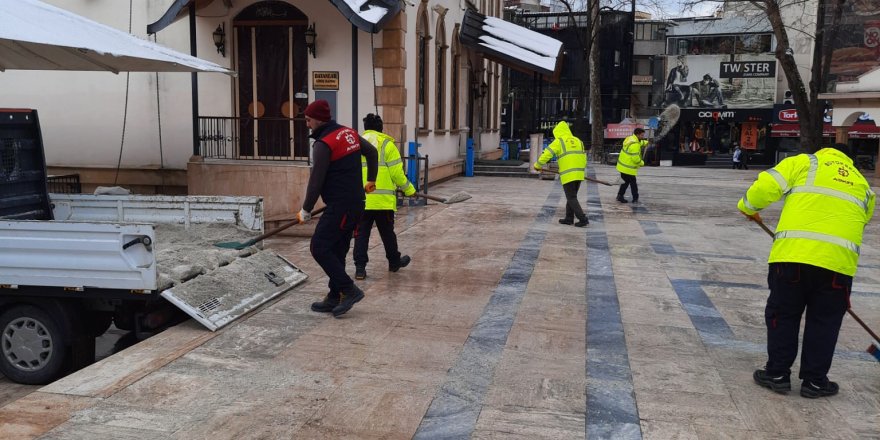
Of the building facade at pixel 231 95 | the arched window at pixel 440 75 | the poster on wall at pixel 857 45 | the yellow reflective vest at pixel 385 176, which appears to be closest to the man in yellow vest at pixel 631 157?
the building facade at pixel 231 95

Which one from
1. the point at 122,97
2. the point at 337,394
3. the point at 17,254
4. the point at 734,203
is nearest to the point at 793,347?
the point at 337,394

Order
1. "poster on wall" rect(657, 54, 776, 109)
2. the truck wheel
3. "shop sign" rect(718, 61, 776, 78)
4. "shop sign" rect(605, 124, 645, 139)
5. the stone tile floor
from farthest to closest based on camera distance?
"poster on wall" rect(657, 54, 776, 109), "shop sign" rect(718, 61, 776, 78), "shop sign" rect(605, 124, 645, 139), the truck wheel, the stone tile floor

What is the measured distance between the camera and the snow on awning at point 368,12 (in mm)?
12258

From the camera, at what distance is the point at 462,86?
2203 centimetres

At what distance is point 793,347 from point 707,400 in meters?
0.66

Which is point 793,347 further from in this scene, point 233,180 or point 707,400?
Result: point 233,180

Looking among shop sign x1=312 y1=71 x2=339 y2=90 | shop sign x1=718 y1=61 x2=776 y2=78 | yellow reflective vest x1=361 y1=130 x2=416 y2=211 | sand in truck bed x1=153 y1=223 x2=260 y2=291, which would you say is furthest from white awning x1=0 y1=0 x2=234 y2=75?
shop sign x1=718 y1=61 x2=776 y2=78

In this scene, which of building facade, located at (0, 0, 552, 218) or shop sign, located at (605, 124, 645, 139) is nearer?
building facade, located at (0, 0, 552, 218)

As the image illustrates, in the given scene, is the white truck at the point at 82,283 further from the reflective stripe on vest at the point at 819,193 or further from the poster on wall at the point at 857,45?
the poster on wall at the point at 857,45

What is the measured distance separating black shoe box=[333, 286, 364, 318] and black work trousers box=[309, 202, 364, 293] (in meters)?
0.05

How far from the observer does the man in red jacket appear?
5984mm

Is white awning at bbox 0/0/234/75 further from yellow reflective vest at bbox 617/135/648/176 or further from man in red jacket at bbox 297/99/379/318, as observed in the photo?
yellow reflective vest at bbox 617/135/648/176

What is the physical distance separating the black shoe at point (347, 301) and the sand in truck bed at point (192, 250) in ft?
3.77

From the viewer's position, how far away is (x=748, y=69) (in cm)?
4244
